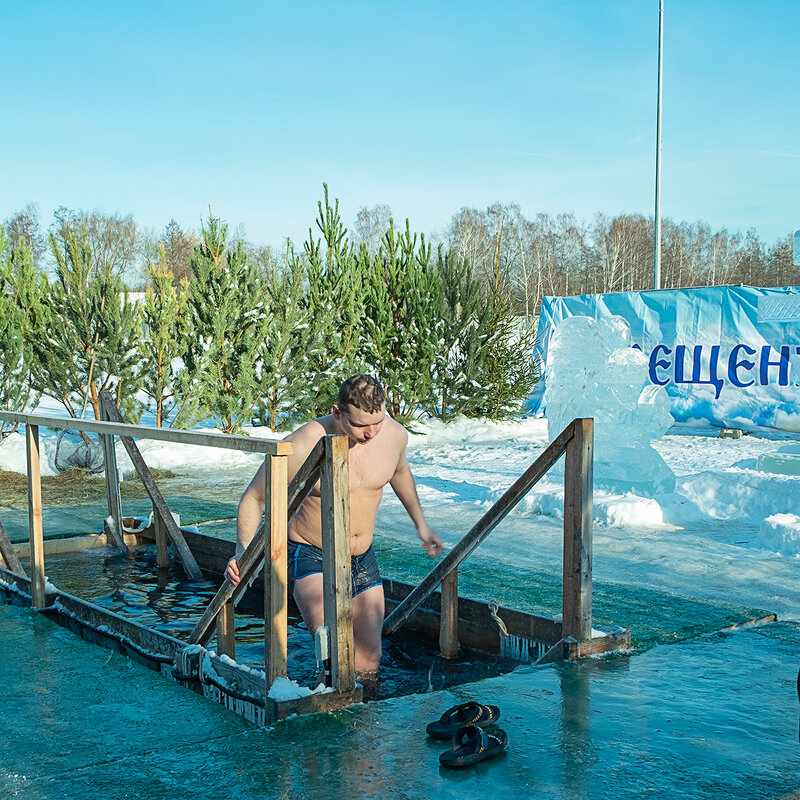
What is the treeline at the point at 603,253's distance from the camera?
205 feet

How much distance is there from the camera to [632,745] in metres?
3.15

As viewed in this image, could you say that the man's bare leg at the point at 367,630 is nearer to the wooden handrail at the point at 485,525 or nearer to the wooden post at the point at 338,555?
the wooden handrail at the point at 485,525

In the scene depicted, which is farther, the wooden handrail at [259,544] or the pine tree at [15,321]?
the pine tree at [15,321]

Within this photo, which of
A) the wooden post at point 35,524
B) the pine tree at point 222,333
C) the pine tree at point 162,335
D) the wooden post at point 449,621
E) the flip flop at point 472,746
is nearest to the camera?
the flip flop at point 472,746

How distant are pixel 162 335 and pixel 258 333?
1594 mm

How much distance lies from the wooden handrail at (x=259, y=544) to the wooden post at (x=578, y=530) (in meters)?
1.22

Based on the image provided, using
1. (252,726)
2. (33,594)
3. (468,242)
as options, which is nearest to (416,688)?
(252,726)

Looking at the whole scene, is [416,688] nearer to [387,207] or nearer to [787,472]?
[787,472]

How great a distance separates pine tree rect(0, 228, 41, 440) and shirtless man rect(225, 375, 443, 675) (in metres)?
9.22

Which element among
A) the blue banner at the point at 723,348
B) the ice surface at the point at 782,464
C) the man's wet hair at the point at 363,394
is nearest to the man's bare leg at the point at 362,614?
the man's wet hair at the point at 363,394

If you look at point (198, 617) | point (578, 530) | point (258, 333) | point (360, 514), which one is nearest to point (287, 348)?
point (258, 333)

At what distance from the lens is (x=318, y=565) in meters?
4.42

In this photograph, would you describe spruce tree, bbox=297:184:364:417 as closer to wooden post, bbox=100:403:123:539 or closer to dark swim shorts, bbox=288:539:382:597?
wooden post, bbox=100:403:123:539

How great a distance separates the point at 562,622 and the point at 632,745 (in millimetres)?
1166
